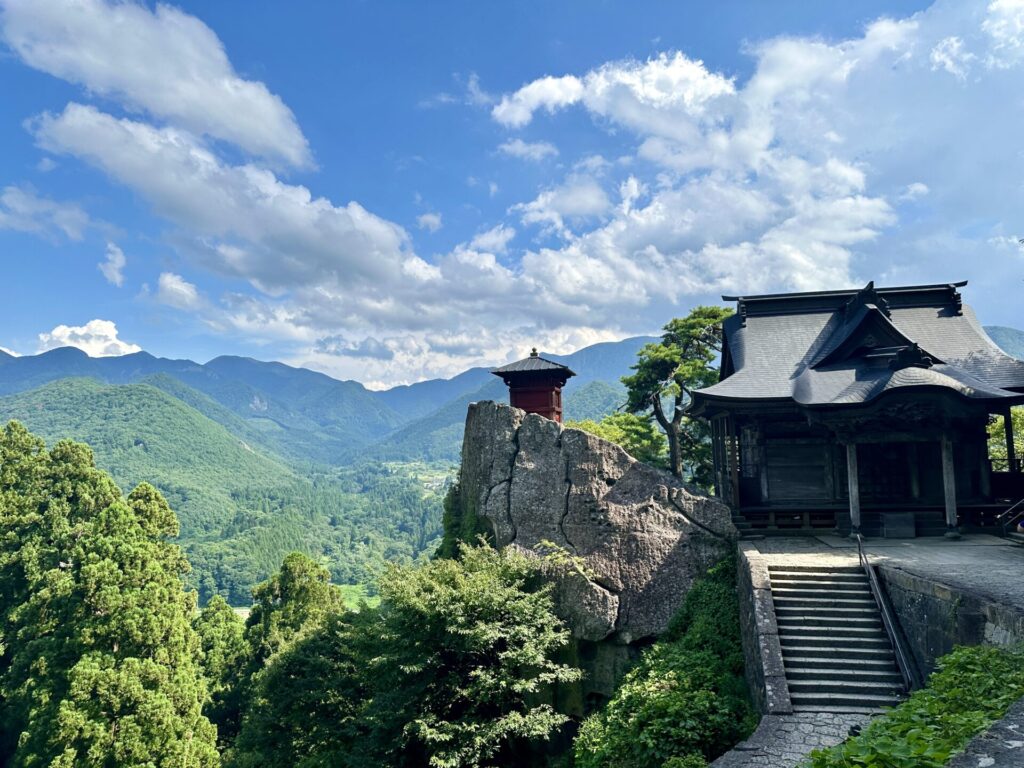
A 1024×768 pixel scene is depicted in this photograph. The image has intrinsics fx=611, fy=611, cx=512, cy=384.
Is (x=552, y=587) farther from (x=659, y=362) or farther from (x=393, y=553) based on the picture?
(x=393, y=553)

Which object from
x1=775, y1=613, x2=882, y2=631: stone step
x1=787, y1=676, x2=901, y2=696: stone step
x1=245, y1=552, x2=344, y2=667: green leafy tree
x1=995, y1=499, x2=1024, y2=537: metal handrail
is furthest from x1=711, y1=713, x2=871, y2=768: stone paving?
x1=245, y1=552, x2=344, y2=667: green leafy tree

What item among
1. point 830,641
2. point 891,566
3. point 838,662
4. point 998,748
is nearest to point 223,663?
point 830,641

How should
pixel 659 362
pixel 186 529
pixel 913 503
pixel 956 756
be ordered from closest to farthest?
1. pixel 956 756
2. pixel 913 503
3. pixel 659 362
4. pixel 186 529

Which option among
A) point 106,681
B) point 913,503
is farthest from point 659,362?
point 106,681

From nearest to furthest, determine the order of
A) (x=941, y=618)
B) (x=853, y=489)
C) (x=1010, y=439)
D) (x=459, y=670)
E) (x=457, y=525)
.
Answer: (x=941, y=618), (x=459, y=670), (x=853, y=489), (x=1010, y=439), (x=457, y=525)

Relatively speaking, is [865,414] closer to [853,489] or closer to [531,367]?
[853,489]

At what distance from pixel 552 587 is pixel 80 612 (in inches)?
792

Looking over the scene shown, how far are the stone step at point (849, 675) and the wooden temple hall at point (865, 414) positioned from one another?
7.10 meters

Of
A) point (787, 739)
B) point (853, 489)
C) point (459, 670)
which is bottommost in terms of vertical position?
point (459, 670)

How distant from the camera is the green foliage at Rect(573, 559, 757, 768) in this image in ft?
32.9

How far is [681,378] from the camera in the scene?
2808cm

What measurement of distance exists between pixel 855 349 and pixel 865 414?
11.7 feet

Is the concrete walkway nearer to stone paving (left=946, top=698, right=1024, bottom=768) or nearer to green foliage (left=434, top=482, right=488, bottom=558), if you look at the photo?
stone paving (left=946, top=698, right=1024, bottom=768)

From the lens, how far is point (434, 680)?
13.5 metres
